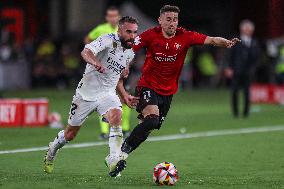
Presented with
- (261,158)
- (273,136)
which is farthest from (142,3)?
(261,158)

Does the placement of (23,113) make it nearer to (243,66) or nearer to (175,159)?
(243,66)

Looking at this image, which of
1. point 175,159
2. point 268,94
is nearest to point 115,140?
point 175,159

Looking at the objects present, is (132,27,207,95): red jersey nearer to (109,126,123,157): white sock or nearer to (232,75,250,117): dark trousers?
(109,126,123,157): white sock

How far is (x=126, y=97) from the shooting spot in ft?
45.1

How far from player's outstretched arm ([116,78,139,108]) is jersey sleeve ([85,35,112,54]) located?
0.61 metres

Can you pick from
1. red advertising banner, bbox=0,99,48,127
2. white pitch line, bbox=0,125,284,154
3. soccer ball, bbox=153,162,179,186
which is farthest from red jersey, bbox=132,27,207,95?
red advertising banner, bbox=0,99,48,127

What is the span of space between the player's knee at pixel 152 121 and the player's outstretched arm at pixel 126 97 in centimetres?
26

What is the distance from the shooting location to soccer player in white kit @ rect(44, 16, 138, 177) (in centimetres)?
1350

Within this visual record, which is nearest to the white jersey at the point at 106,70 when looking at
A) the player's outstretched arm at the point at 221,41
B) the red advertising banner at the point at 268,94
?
the player's outstretched arm at the point at 221,41

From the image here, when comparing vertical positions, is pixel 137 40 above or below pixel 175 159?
above

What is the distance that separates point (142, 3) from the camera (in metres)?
45.9

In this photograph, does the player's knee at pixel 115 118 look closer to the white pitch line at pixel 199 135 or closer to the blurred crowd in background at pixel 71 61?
the white pitch line at pixel 199 135

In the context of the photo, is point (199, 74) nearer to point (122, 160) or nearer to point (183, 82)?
point (183, 82)

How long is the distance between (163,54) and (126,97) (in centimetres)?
90
